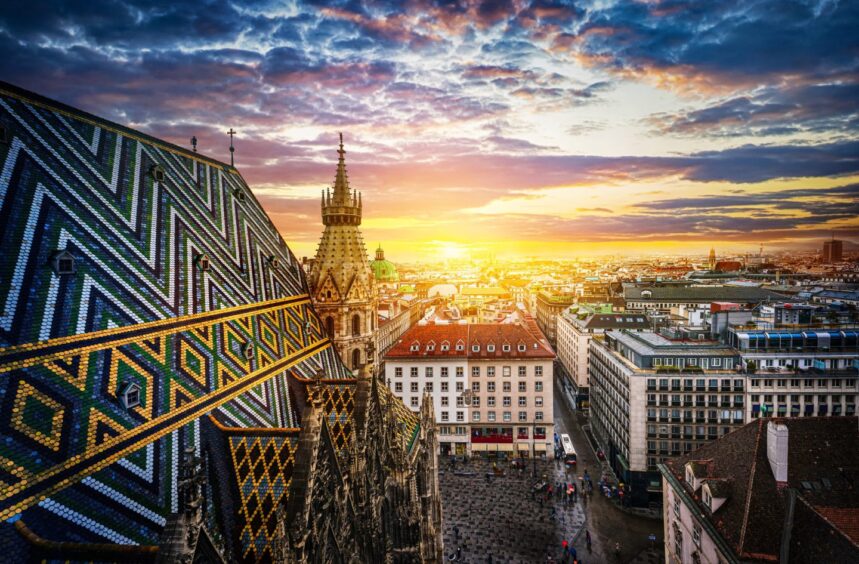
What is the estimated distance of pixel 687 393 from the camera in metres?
46.7

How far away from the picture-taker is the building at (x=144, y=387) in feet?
36.2

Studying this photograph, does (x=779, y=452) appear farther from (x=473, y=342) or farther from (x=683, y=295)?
(x=683, y=295)

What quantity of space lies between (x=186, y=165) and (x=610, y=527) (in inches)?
1666

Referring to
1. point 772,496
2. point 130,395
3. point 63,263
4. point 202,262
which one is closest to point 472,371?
point 772,496

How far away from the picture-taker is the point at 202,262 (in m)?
20.0

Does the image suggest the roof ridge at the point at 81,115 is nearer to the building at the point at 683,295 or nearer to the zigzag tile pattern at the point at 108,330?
the zigzag tile pattern at the point at 108,330

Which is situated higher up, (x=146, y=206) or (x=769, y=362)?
(x=146, y=206)

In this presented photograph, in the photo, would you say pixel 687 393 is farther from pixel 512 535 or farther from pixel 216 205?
pixel 216 205

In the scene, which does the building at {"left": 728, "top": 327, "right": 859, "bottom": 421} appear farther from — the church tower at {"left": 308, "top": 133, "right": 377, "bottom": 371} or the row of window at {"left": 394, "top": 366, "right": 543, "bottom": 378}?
the church tower at {"left": 308, "top": 133, "right": 377, "bottom": 371}

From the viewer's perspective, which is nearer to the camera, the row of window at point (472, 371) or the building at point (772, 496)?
the building at point (772, 496)

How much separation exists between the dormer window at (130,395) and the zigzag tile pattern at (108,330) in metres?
0.14

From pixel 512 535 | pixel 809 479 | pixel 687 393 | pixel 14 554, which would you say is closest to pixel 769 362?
pixel 687 393

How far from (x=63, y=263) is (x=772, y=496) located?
105 feet

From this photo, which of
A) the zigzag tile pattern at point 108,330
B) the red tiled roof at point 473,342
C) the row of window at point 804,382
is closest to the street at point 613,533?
the red tiled roof at point 473,342
